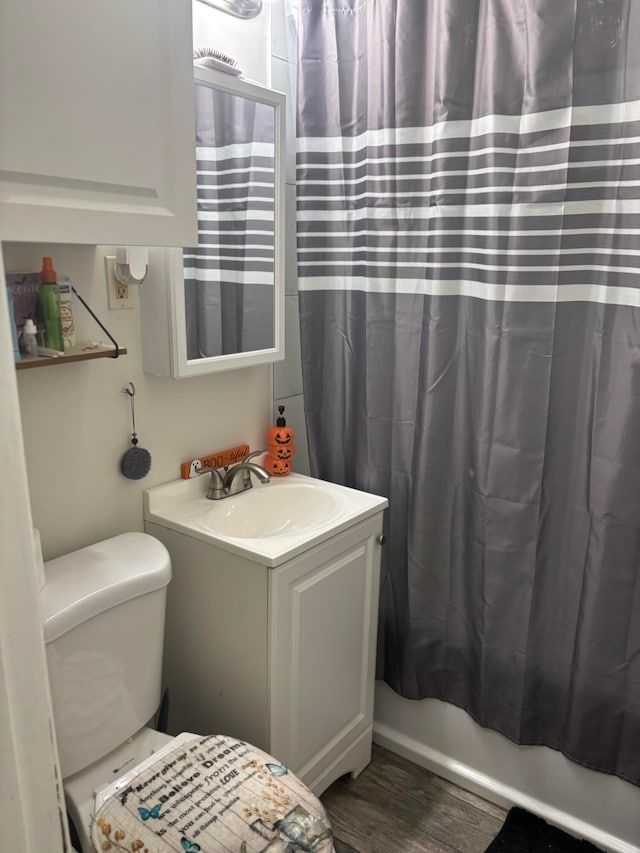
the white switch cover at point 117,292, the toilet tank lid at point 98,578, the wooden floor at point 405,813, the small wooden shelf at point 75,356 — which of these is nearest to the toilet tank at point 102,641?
the toilet tank lid at point 98,578

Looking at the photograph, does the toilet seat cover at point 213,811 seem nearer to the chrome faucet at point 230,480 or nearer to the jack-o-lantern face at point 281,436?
the chrome faucet at point 230,480

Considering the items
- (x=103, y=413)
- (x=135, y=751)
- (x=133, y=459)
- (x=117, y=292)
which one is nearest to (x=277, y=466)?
(x=133, y=459)

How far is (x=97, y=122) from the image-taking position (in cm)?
105

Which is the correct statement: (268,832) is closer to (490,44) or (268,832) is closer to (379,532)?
(379,532)

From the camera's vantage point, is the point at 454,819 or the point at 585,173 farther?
the point at 454,819

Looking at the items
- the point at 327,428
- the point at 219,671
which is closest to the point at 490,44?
the point at 327,428

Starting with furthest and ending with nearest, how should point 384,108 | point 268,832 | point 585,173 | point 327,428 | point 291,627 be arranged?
1. point 327,428
2. point 384,108
3. point 291,627
4. point 585,173
5. point 268,832

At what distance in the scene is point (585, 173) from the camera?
1.47 meters

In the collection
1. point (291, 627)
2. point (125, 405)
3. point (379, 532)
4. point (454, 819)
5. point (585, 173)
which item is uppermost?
point (585, 173)

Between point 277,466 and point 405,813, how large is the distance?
1.02 m

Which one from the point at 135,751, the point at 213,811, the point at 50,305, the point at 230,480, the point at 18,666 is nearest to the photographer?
the point at 18,666

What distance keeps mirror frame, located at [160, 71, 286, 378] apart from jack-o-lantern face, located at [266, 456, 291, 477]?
0.99 ft

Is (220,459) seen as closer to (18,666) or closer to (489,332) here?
(489,332)

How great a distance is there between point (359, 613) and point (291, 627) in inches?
12.0
